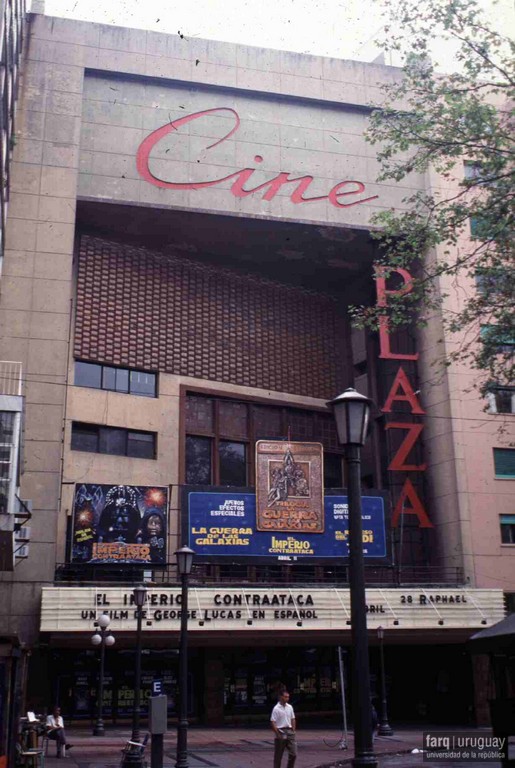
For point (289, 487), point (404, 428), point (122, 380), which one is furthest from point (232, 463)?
point (404, 428)

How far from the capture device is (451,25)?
17.1m

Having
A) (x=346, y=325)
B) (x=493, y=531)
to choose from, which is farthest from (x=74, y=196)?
(x=493, y=531)

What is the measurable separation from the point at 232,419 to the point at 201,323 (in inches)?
179

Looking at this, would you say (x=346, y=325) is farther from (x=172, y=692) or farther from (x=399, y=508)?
(x=172, y=692)

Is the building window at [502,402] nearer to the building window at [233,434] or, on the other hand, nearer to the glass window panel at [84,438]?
the building window at [233,434]

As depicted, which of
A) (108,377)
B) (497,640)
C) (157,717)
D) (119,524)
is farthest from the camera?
(108,377)

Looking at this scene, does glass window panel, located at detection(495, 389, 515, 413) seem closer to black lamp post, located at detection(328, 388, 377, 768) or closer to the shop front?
the shop front

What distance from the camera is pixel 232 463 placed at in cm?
3650

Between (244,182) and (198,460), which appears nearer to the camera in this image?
(198,460)

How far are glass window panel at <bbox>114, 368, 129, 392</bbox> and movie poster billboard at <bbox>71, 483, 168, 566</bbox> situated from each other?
16.3 ft

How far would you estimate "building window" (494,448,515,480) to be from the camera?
35.6 m

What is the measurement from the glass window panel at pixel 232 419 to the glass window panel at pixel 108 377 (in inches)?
194

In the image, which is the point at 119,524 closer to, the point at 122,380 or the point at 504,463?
the point at 122,380

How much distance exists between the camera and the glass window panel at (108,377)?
1358 inches
